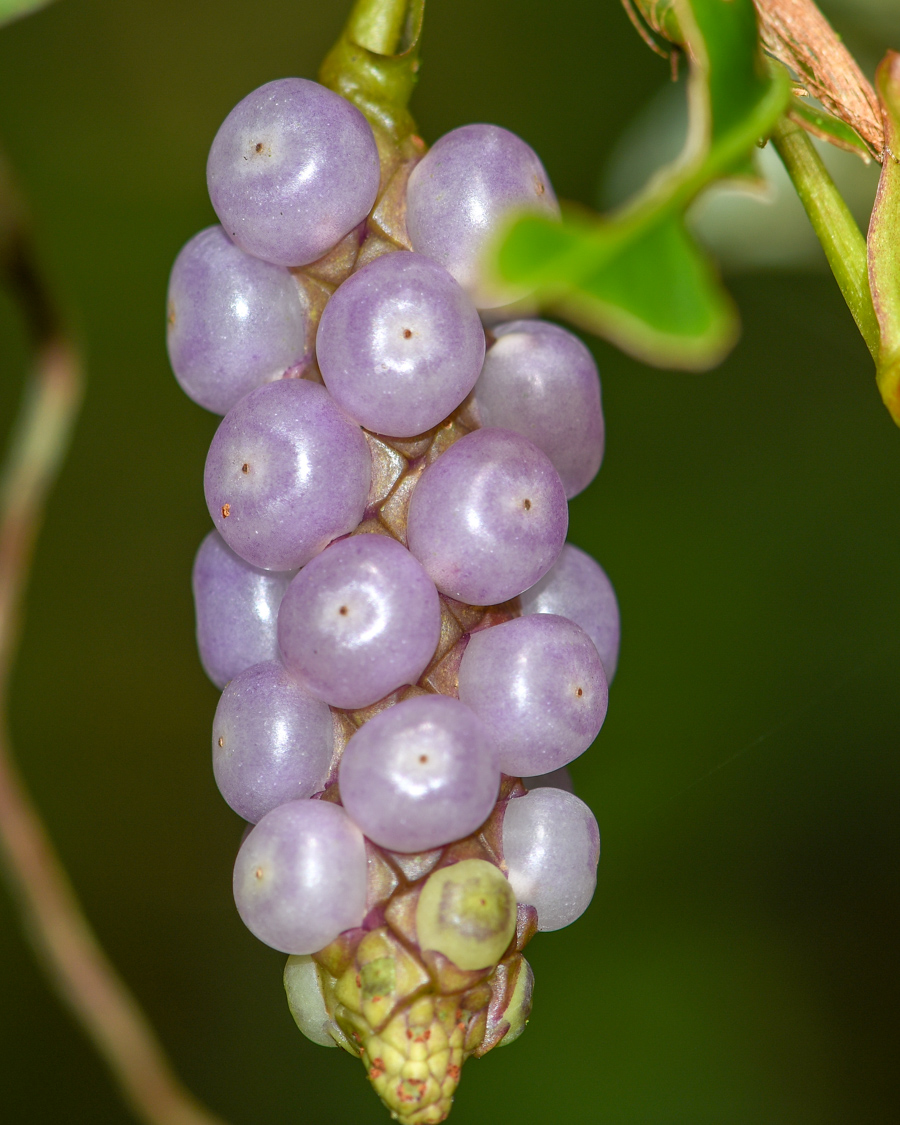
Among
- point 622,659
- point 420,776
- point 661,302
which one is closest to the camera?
point 661,302

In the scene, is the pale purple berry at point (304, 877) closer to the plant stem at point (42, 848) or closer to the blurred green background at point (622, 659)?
the plant stem at point (42, 848)

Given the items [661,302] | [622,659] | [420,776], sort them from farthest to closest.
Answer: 1. [622,659]
2. [420,776]
3. [661,302]

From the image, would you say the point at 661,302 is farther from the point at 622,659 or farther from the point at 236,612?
the point at 622,659

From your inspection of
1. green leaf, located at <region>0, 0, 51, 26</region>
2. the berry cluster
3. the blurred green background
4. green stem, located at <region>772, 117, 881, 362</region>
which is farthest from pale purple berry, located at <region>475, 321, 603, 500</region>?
the blurred green background

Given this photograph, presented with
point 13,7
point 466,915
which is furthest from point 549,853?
point 13,7

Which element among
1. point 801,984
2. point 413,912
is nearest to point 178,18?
point 413,912

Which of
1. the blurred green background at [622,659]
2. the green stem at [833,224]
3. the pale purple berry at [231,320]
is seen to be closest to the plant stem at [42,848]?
the pale purple berry at [231,320]

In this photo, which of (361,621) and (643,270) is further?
(361,621)

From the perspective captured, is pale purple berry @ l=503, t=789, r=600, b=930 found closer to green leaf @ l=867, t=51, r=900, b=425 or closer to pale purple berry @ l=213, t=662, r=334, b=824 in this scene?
pale purple berry @ l=213, t=662, r=334, b=824
